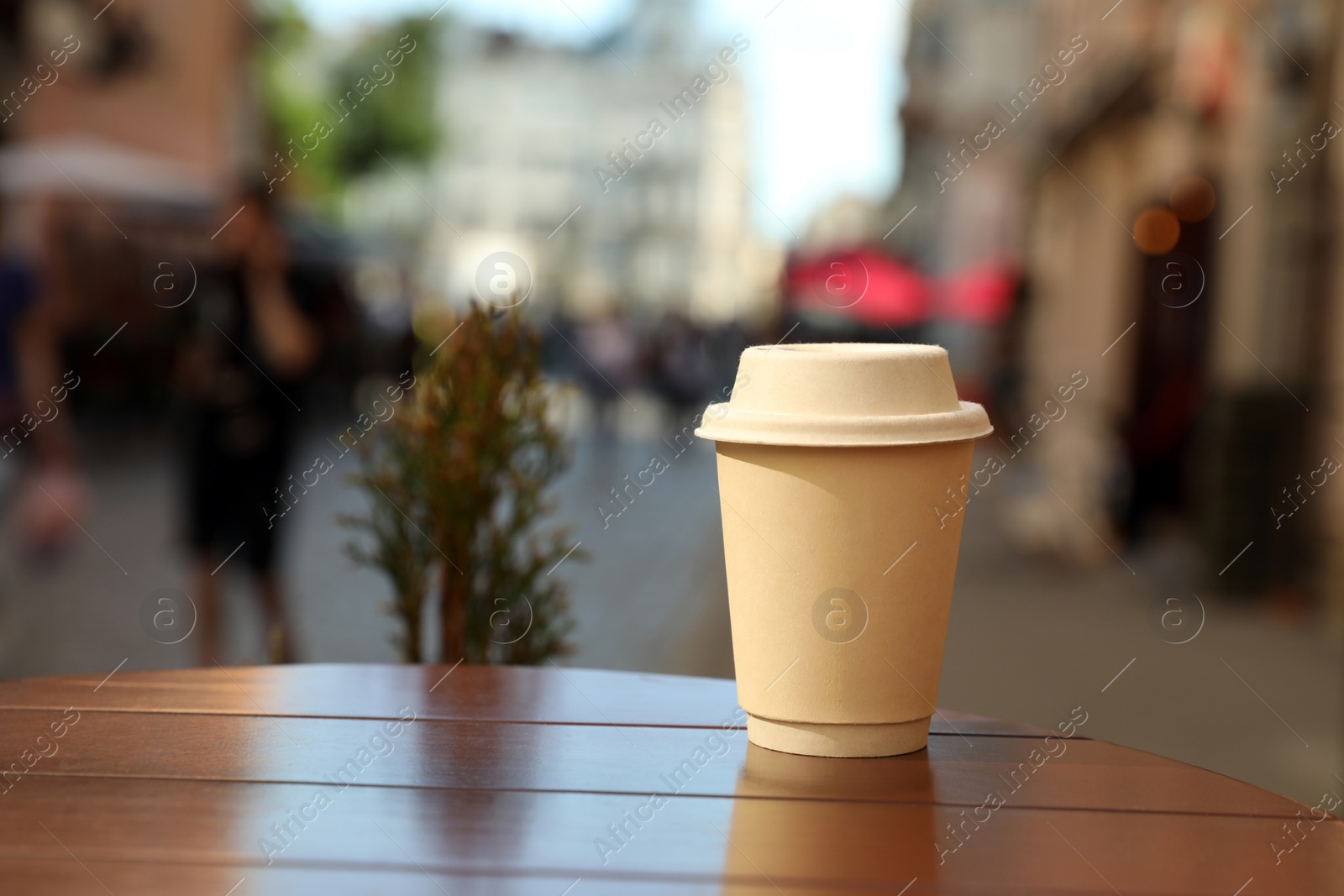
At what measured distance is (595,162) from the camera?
77.9 m

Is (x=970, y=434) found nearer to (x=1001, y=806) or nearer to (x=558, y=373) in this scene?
(x=1001, y=806)

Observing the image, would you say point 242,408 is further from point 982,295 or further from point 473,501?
point 982,295

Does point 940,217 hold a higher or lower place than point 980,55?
lower

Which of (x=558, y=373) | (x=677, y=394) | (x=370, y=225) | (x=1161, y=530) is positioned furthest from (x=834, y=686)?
(x=370, y=225)

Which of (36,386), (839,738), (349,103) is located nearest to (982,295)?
(36,386)

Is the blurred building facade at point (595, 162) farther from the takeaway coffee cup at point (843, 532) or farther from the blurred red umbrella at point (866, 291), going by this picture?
the takeaway coffee cup at point (843, 532)

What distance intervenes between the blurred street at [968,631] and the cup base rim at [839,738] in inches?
70.3

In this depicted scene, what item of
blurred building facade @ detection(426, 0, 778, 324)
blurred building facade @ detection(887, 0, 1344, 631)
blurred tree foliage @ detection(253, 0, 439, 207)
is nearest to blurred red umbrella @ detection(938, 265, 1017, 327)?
blurred building facade @ detection(887, 0, 1344, 631)

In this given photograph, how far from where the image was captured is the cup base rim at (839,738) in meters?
1.62

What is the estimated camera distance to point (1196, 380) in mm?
11555

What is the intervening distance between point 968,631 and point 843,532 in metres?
6.35

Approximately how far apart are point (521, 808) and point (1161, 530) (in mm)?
10507

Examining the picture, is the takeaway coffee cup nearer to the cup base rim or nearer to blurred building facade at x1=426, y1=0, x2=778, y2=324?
the cup base rim

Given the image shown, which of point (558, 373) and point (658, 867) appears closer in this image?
point (658, 867)
